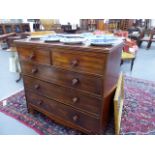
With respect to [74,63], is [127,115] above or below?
below

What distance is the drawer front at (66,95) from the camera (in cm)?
131

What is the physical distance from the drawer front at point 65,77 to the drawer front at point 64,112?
0.89 ft

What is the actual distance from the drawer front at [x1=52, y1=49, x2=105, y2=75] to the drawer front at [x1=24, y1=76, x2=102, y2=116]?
0.24 metres

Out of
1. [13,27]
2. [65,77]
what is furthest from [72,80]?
[13,27]

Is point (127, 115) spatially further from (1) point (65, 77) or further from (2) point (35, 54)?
(2) point (35, 54)

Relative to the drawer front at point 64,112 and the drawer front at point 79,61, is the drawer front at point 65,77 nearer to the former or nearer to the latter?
the drawer front at point 79,61

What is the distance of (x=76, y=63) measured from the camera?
1.21m

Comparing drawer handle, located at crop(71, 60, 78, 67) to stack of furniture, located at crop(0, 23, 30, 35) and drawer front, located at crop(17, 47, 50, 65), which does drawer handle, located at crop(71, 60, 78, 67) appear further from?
stack of furniture, located at crop(0, 23, 30, 35)

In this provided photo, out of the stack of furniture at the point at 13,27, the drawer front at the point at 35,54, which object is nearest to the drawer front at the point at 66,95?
the drawer front at the point at 35,54

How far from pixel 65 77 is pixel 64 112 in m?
0.41

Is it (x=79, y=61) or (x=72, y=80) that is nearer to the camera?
(x=79, y=61)

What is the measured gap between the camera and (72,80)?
1.32m

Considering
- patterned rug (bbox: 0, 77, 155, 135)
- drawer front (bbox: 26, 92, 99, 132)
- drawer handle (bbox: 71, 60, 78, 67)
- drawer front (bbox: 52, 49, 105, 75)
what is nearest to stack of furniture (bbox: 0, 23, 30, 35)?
patterned rug (bbox: 0, 77, 155, 135)
